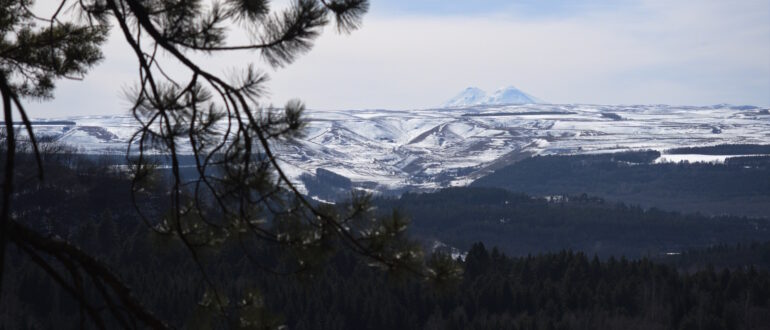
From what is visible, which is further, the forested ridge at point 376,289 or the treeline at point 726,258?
the treeline at point 726,258

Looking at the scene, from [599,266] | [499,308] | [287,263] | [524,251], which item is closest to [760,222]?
[524,251]

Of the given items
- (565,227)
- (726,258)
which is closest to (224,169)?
(726,258)

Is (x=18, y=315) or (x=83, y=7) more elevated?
(x=83, y=7)

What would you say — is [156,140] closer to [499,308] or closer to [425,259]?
[425,259]

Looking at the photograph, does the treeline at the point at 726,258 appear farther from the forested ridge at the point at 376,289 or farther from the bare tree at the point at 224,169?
the bare tree at the point at 224,169

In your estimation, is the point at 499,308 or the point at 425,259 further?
the point at 499,308

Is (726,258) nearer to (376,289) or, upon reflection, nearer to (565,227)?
(565,227)

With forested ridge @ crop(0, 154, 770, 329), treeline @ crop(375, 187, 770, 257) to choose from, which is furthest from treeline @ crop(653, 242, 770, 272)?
forested ridge @ crop(0, 154, 770, 329)

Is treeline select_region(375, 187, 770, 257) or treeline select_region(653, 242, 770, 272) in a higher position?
treeline select_region(653, 242, 770, 272)

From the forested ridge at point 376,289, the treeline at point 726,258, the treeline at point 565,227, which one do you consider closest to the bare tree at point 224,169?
the forested ridge at point 376,289

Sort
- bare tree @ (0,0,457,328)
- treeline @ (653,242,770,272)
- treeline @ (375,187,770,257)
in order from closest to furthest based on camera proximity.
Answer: bare tree @ (0,0,457,328), treeline @ (653,242,770,272), treeline @ (375,187,770,257)

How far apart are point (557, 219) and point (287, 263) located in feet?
471

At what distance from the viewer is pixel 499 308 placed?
63188mm

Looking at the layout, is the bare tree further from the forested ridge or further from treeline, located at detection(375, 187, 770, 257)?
treeline, located at detection(375, 187, 770, 257)
